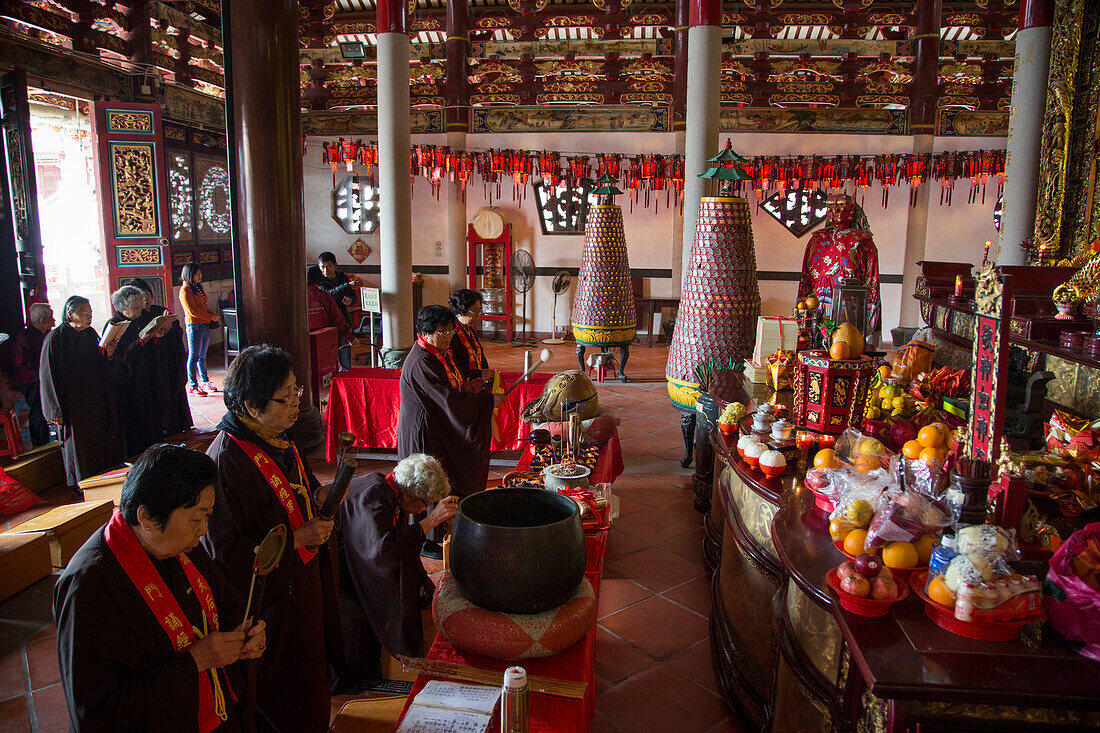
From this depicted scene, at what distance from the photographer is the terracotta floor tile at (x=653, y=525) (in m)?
4.37

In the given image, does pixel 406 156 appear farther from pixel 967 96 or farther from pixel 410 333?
pixel 967 96

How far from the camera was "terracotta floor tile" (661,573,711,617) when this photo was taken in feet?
11.5

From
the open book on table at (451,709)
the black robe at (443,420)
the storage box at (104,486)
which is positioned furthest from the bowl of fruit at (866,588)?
the storage box at (104,486)

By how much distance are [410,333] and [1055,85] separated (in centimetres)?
630

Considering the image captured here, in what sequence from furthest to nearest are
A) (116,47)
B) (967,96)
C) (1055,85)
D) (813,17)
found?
(967,96), (813,17), (116,47), (1055,85)

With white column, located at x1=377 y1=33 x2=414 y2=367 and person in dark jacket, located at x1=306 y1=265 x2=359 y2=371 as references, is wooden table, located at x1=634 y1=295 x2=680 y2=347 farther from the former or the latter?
person in dark jacket, located at x1=306 y1=265 x2=359 y2=371

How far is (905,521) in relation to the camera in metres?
1.66

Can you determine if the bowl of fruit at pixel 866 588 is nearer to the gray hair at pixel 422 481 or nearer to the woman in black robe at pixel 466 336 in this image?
the gray hair at pixel 422 481

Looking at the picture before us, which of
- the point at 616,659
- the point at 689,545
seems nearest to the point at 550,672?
the point at 616,659

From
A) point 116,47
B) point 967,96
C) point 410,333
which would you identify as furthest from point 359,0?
point 967,96

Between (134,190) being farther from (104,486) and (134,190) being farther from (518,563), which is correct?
(518,563)

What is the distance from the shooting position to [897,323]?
474 inches

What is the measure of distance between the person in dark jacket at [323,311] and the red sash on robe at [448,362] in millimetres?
3457

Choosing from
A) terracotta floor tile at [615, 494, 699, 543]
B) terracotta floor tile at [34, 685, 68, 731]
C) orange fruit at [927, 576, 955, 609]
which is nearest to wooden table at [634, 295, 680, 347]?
terracotta floor tile at [615, 494, 699, 543]
